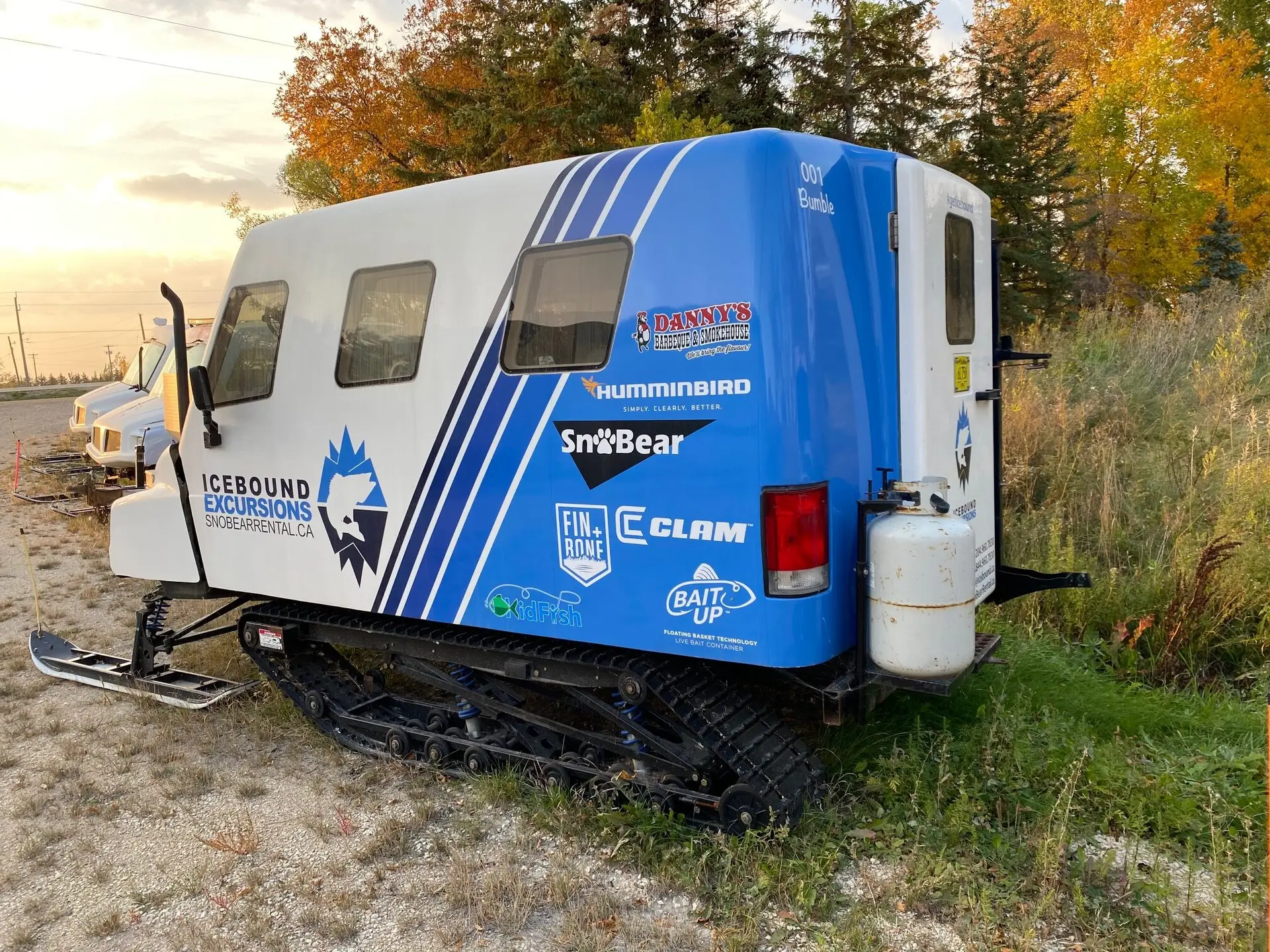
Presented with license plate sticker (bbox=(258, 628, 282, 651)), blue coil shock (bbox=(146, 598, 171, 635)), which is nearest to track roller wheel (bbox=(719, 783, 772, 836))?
license plate sticker (bbox=(258, 628, 282, 651))

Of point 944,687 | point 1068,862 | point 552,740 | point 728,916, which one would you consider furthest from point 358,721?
point 1068,862

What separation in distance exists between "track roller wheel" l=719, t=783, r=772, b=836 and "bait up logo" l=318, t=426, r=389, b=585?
2.05 meters

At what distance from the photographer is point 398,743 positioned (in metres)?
4.52

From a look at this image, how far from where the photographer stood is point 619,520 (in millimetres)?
3547

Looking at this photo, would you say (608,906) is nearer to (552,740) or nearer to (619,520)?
(552,740)

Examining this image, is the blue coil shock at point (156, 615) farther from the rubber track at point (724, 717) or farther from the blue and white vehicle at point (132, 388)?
the blue and white vehicle at point (132, 388)

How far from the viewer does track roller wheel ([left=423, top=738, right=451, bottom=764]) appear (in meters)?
4.39

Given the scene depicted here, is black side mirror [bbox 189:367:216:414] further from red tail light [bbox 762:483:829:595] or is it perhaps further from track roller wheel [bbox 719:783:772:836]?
track roller wheel [bbox 719:783:772:836]

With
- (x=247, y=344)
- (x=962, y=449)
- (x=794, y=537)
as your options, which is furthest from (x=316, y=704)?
(x=962, y=449)

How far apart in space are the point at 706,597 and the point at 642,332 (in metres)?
1.08

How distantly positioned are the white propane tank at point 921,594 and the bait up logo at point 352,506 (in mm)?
2361

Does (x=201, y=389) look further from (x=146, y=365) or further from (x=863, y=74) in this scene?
(x=863, y=74)

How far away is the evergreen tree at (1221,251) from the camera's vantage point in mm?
21859

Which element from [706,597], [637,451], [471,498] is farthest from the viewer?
[471,498]
